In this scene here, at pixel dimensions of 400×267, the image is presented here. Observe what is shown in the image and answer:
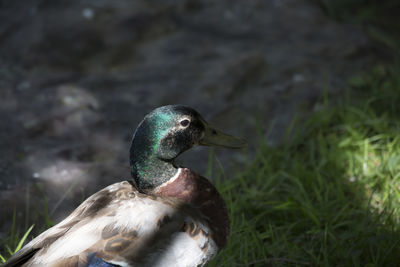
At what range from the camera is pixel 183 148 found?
2.20 metres

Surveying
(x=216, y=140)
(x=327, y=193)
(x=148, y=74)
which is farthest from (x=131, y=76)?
(x=327, y=193)

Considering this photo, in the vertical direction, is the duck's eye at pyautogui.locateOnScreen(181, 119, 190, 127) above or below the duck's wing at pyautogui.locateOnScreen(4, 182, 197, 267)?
above

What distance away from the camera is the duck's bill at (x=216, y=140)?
7.50ft

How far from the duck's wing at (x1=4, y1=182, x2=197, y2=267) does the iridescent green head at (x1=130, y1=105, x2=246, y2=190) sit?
131 mm

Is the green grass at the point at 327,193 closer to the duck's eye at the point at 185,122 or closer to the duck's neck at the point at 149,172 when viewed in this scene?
the duck's neck at the point at 149,172

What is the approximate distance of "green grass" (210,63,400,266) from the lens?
2330mm

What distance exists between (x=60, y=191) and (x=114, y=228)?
93cm

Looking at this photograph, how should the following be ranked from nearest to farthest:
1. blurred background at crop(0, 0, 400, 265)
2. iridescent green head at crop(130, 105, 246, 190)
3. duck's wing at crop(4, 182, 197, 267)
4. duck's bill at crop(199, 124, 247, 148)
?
duck's wing at crop(4, 182, 197, 267), iridescent green head at crop(130, 105, 246, 190), duck's bill at crop(199, 124, 247, 148), blurred background at crop(0, 0, 400, 265)

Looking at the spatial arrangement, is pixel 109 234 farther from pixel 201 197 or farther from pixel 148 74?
pixel 148 74

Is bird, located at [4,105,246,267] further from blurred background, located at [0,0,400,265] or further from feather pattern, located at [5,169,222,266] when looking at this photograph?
blurred background, located at [0,0,400,265]

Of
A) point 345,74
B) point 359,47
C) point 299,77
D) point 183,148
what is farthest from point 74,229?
point 359,47

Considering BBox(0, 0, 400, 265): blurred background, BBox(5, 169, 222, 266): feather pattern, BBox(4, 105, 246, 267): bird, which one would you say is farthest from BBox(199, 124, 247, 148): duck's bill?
BBox(0, 0, 400, 265): blurred background

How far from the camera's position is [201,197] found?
7.09ft

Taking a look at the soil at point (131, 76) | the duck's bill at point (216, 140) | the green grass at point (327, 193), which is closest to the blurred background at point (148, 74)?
the soil at point (131, 76)
